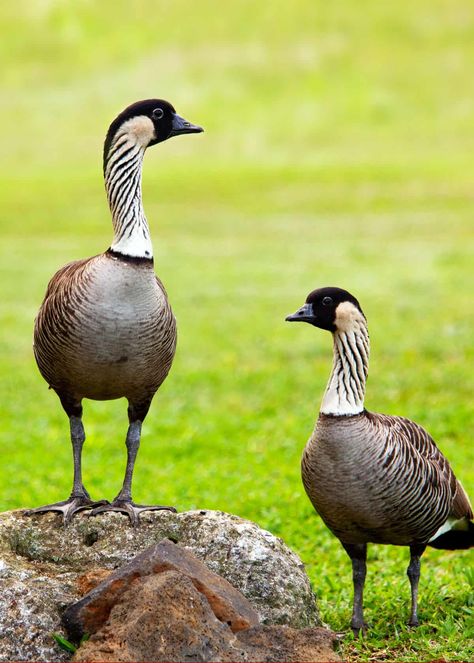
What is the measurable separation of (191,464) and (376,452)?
17.1ft

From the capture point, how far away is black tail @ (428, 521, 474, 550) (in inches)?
282

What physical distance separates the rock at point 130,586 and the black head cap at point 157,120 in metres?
2.43

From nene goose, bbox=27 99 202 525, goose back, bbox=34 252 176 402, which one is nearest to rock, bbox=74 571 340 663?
nene goose, bbox=27 99 202 525

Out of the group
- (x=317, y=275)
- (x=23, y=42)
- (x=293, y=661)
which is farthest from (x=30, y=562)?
(x=23, y=42)

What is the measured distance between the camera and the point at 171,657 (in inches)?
185

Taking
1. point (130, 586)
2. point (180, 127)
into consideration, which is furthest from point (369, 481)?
point (180, 127)

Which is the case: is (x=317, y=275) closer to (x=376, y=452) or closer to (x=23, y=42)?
(x=376, y=452)

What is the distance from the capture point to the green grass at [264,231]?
10219 millimetres

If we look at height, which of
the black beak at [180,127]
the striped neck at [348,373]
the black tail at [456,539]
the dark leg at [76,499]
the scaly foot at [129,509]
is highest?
the black beak at [180,127]

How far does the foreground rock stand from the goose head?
1.29 metres

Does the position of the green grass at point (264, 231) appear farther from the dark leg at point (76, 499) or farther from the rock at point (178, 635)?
the dark leg at point (76, 499)

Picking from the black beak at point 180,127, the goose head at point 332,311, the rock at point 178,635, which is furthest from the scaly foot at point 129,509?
the black beak at point 180,127

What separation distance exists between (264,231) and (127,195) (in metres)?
25.6

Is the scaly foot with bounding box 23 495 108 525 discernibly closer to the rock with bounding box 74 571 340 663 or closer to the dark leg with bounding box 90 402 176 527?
the dark leg with bounding box 90 402 176 527
